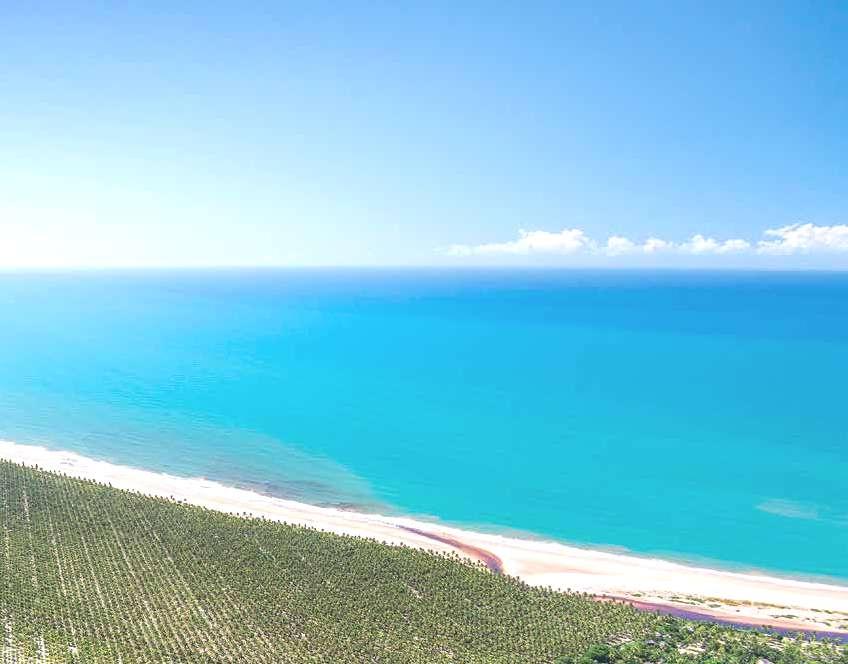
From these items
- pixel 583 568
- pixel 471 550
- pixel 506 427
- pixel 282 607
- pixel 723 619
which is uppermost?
pixel 506 427

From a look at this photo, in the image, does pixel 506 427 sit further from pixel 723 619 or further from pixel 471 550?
pixel 723 619

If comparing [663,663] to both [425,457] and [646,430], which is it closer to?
[425,457]

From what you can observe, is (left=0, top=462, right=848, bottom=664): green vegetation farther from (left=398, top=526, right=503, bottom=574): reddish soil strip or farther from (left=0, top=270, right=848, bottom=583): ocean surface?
(left=0, top=270, right=848, bottom=583): ocean surface

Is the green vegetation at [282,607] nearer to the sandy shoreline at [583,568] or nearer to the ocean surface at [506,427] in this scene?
the sandy shoreline at [583,568]

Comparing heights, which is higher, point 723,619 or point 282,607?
point 282,607

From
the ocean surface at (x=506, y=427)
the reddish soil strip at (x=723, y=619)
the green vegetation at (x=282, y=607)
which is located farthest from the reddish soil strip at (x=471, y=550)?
the reddish soil strip at (x=723, y=619)

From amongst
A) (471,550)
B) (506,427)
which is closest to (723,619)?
(471,550)
